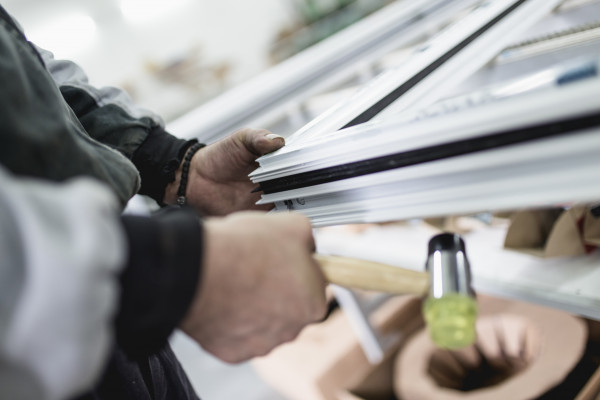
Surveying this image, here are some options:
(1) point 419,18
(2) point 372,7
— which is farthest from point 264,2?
(1) point 419,18

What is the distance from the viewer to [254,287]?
488 mm

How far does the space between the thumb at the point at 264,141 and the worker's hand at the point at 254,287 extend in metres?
0.29

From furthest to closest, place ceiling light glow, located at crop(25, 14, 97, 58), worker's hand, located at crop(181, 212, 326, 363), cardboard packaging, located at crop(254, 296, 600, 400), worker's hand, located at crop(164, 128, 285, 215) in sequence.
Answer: ceiling light glow, located at crop(25, 14, 97, 58), cardboard packaging, located at crop(254, 296, 600, 400), worker's hand, located at crop(164, 128, 285, 215), worker's hand, located at crop(181, 212, 326, 363)

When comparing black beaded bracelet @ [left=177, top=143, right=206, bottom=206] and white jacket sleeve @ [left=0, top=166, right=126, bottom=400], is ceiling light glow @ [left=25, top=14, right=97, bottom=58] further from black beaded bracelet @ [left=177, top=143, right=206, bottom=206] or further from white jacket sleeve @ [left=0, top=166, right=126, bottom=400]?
white jacket sleeve @ [left=0, top=166, right=126, bottom=400]

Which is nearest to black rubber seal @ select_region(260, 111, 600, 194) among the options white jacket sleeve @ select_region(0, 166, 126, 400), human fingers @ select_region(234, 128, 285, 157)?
human fingers @ select_region(234, 128, 285, 157)

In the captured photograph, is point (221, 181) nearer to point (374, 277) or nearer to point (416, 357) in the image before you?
point (374, 277)

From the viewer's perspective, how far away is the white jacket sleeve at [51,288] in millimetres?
361

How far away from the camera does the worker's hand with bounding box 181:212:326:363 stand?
47 centimetres

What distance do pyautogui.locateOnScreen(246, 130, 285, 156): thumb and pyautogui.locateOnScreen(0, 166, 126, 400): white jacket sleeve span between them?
446 mm

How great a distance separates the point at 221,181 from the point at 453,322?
68 cm

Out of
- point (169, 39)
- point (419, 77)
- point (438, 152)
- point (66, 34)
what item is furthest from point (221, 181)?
point (169, 39)

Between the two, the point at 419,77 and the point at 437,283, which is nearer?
the point at 437,283

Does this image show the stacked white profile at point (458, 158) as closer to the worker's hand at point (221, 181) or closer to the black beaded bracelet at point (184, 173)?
the worker's hand at point (221, 181)

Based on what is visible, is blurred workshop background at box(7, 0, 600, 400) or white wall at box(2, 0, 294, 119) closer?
blurred workshop background at box(7, 0, 600, 400)
